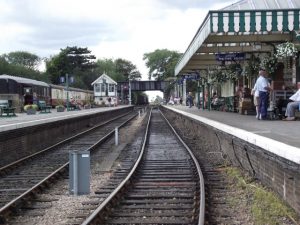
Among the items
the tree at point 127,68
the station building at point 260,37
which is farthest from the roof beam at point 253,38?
the tree at point 127,68

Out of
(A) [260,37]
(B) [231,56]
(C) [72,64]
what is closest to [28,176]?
(A) [260,37]

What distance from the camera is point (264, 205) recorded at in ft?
26.2

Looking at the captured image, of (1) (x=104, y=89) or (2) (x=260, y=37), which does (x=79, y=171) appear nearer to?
(2) (x=260, y=37)

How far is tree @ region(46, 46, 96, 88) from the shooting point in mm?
125312

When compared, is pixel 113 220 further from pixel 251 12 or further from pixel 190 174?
pixel 251 12

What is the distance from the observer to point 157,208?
8.09 m

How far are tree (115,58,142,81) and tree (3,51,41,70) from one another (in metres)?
31.0

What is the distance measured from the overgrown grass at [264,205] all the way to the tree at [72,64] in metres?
112

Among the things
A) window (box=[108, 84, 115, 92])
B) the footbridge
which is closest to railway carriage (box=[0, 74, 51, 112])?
window (box=[108, 84, 115, 92])

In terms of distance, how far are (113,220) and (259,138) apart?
9.80ft

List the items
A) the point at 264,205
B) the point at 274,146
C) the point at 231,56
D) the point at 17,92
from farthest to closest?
the point at 17,92
the point at 231,56
the point at 264,205
the point at 274,146

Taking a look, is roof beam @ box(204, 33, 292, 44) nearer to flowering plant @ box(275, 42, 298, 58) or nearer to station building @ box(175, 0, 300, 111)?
station building @ box(175, 0, 300, 111)

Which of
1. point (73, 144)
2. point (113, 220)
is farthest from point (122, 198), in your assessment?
point (73, 144)

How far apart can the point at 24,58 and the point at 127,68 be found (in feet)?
134
